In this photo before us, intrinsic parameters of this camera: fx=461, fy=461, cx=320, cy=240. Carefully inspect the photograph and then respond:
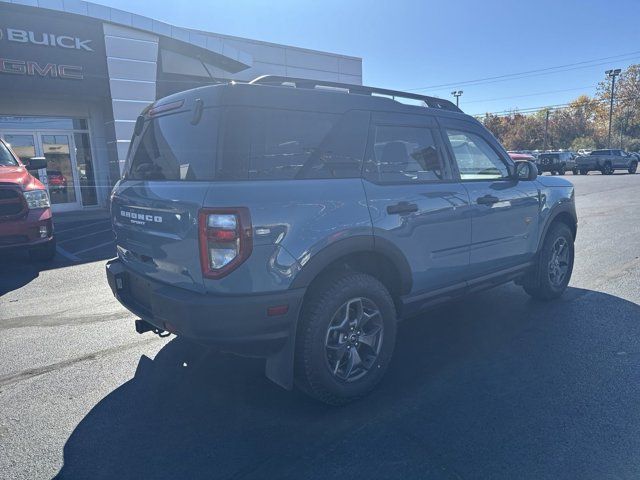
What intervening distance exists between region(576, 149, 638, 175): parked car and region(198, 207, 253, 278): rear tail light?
120 ft

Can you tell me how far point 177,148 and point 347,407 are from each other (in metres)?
2.02

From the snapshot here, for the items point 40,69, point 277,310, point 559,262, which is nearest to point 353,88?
point 277,310

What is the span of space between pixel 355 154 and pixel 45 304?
4.11m

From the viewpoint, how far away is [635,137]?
2463 inches

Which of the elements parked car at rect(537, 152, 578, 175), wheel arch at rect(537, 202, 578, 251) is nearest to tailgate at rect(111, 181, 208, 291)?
wheel arch at rect(537, 202, 578, 251)

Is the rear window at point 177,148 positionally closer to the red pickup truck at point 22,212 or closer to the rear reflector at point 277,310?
the rear reflector at point 277,310

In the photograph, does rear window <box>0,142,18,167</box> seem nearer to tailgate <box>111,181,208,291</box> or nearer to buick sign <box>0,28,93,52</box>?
tailgate <box>111,181,208,291</box>

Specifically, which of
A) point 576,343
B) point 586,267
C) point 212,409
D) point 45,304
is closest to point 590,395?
point 576,343

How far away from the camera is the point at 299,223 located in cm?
268

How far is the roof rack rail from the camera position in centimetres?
314

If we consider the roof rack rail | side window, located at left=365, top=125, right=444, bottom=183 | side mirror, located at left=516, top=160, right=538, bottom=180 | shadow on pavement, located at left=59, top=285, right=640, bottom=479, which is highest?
the roof rack rail

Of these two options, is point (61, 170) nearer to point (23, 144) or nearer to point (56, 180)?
point (56, 180)

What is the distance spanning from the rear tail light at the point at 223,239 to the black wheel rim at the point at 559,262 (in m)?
3.74

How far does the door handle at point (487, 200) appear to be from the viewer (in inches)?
153
